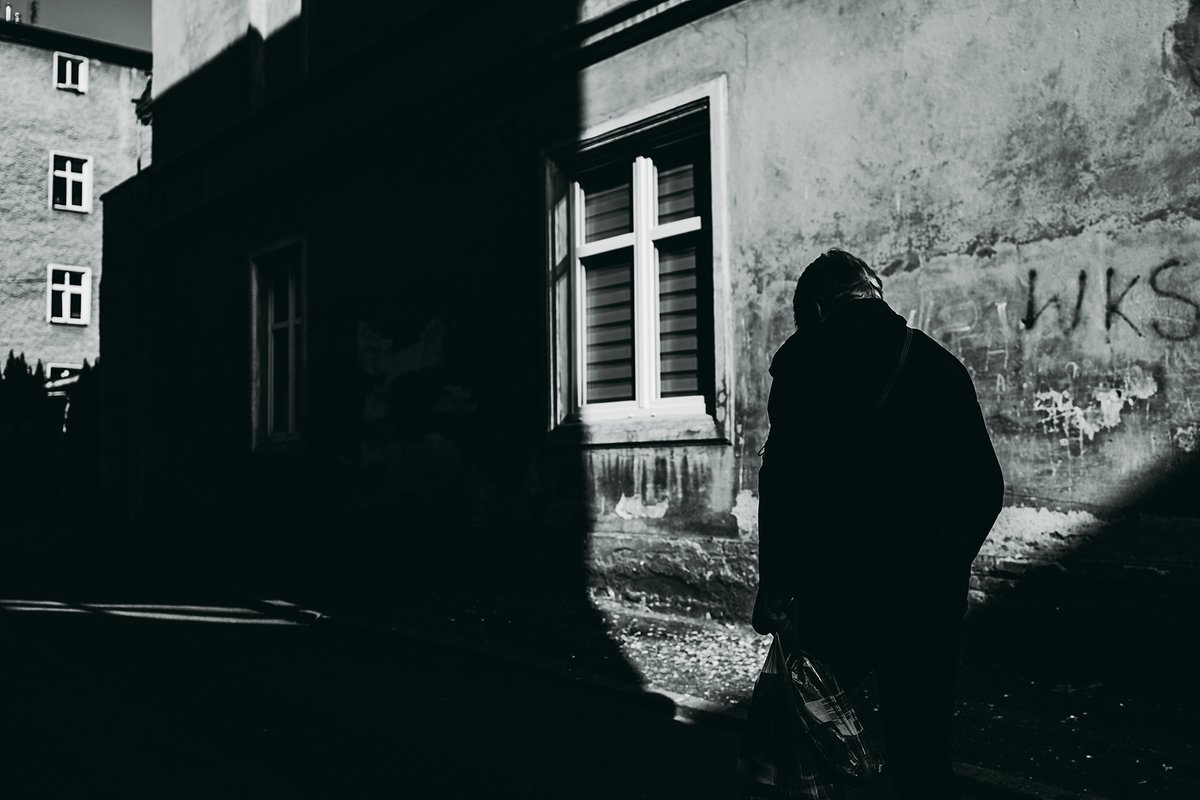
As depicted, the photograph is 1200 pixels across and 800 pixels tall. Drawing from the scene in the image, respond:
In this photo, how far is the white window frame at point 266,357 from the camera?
12570 mm

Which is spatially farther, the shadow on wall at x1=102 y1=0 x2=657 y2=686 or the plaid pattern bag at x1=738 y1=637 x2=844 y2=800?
the shadow on wall at x1=102 y1=0 x2=657 y2=686

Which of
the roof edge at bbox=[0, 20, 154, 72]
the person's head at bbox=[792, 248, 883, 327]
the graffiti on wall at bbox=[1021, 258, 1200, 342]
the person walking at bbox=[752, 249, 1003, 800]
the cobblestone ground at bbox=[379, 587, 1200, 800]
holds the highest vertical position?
the roof edge at bbox=[0, 20, 154, 72]

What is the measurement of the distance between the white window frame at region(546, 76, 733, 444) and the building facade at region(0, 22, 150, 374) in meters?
25.5

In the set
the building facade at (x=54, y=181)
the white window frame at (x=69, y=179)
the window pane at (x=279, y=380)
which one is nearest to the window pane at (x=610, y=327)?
the window pane at (x=279, y=380)

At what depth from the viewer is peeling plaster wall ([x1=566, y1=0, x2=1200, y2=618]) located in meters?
5.55

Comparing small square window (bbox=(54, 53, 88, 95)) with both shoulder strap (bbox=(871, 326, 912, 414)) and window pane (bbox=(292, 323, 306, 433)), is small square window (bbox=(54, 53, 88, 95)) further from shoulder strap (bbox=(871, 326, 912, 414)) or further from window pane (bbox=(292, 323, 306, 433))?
shoulder strap (bbox=(871, 326, 912, 414))

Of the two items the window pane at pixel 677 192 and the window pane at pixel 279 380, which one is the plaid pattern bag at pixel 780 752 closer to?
the window pane at pixel 677 192

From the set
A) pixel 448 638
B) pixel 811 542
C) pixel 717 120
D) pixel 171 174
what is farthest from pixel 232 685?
pixel 171 174

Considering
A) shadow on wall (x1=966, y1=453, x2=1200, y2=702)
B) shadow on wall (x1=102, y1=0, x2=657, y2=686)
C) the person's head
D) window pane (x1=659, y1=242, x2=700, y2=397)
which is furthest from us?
shadow on wall (x1=102, y1=0, x2=657, y2=686)

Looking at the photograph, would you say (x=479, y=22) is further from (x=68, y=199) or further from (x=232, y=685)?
(x=68, y=199)

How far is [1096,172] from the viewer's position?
579 cm

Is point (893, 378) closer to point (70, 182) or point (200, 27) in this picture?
point (200, 27)

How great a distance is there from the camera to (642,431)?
819 cm

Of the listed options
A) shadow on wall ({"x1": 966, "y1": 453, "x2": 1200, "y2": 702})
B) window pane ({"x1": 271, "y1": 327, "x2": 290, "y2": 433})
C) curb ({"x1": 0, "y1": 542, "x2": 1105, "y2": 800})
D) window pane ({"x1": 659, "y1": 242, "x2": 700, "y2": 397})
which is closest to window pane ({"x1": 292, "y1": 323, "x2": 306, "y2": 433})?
window pane ({"x1": 271, "y1": 327, "x2": 290, "y2": 433})
